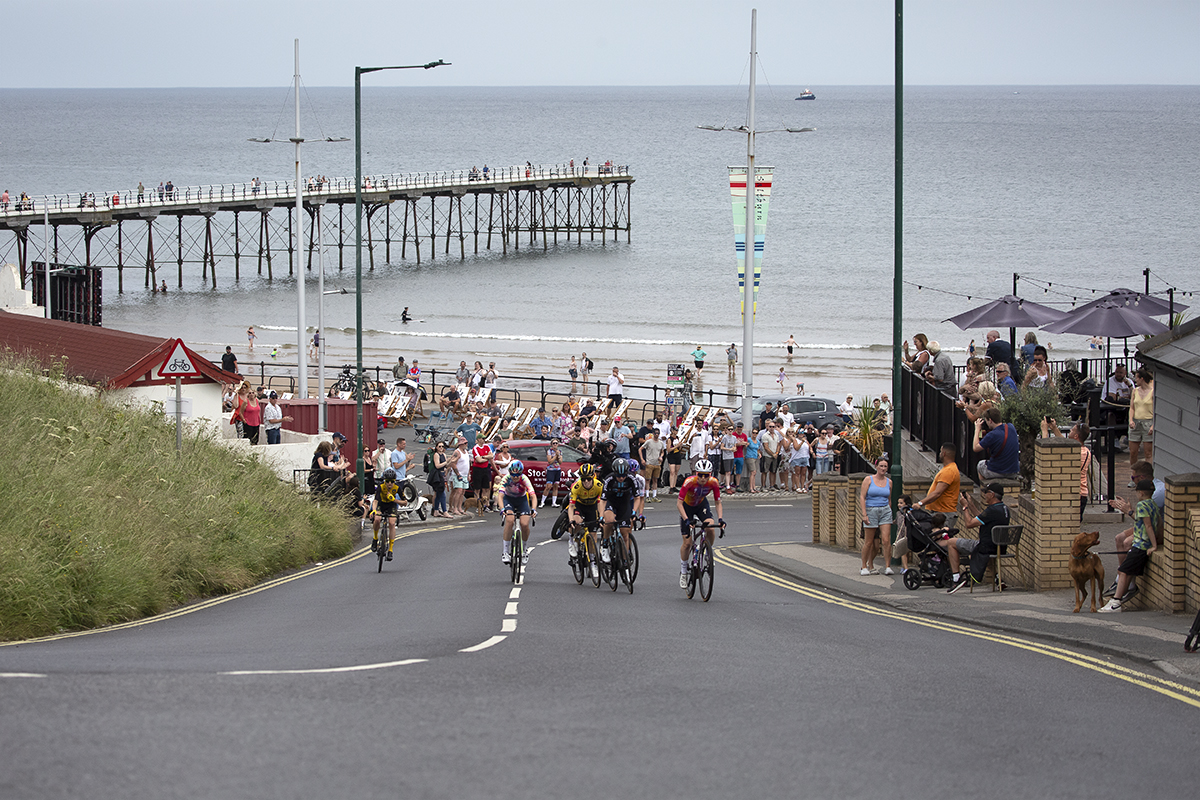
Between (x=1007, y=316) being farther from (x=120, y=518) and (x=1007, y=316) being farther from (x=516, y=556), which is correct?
(x=120, y=518)

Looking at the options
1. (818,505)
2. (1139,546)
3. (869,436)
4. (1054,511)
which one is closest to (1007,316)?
(869,436)

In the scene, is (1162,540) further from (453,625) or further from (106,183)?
(106,183)

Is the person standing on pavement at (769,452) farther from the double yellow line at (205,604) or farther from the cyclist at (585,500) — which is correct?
the cyclist at (585,500)

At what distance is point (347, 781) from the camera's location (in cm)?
626

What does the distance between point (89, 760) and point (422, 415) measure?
32029 millimetres

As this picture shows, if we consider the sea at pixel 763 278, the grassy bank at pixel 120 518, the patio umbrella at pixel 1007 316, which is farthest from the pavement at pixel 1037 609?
the sea at pixel 763 278

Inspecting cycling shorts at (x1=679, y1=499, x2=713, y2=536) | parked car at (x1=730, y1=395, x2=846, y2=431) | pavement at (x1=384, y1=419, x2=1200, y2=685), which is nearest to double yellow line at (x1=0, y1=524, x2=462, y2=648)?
cycling shorts at (x1=679, y1=499, x2=713, y2=536)

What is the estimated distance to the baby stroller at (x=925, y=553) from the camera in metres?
14.7

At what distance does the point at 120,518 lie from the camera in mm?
14812

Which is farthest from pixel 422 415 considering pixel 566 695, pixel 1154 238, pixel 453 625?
pixel 1154 238

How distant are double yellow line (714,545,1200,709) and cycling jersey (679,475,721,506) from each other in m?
2.02

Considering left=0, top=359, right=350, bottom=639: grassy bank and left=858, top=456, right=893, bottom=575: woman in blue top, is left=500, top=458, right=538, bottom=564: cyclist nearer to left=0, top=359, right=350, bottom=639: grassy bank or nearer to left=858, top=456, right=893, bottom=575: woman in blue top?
left=0, top=359, right=350, bottom=639: grassy bank

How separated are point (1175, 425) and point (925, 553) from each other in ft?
10.7

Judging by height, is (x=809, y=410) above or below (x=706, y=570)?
above
